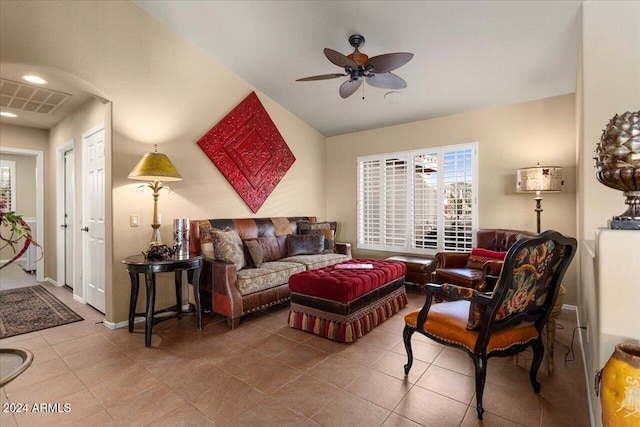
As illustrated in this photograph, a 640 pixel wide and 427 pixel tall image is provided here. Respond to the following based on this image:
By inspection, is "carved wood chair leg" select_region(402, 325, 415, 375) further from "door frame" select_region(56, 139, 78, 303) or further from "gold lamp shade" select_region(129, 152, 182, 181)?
"door frame" select_region(56, 139, 78, 303)

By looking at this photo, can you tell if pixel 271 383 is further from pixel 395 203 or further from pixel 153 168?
pixel 395 203

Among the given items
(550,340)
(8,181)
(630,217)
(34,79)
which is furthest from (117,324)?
(8,181)

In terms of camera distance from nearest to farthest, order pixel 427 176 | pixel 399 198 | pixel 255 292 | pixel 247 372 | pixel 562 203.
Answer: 1. pixel 247 372
2. pixel 255 292
3. pixel 562 203
4. pixel 427 176
5. pixel 399 198

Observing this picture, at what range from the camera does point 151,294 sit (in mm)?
2881

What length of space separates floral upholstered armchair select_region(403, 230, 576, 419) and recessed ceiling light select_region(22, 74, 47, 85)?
4299 millimetres

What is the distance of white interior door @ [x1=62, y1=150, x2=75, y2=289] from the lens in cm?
453

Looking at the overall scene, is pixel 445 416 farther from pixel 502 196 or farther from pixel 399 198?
pixel 399 198

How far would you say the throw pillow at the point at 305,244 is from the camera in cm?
463

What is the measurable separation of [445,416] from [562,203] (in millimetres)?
3432

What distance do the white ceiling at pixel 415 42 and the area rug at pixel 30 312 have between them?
362 cm

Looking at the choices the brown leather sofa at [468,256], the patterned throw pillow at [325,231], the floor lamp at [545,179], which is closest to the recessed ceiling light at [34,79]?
the patterned throw pillow at [325,231]

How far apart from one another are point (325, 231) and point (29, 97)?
4269mm

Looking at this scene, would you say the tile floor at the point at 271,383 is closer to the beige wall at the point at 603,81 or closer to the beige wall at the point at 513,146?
the beige wall at the point at 603,81

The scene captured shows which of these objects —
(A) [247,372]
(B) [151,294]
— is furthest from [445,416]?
(B) [151,294]
